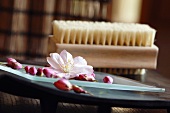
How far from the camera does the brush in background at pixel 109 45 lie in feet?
3.36

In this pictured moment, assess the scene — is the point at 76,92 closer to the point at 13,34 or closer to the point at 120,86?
the point at 120,86

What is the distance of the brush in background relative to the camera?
3.36 ft

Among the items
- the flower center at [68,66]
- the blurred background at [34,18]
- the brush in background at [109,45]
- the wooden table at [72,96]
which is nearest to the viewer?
the wooden table at [72,96]

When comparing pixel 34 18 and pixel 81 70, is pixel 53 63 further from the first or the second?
pixel 34 18

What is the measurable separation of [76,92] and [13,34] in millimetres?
1435

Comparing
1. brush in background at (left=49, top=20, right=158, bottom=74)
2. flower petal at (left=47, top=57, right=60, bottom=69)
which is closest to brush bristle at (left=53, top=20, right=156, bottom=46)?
brush in background at (left=49, top=20, right=158, bottom=74)

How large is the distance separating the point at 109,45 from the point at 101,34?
3 centimetres

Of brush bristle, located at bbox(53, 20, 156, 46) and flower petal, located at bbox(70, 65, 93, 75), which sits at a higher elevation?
brush bristle, located at bbox(53, 20, 156, 46)

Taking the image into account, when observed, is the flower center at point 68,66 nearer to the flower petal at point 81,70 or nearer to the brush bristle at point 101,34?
the flower petal at point 81,70

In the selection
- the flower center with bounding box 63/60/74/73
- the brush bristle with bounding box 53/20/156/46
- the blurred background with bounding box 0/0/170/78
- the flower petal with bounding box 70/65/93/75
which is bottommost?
the blurred background with bounding box 0/0/170/78

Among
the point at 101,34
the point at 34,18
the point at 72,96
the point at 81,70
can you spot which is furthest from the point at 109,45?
→ the point at 34,18

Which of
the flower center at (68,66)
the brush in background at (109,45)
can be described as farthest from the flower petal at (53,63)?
the brush in background at (109,45)

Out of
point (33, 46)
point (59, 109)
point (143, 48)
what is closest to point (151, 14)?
point (33, 46)

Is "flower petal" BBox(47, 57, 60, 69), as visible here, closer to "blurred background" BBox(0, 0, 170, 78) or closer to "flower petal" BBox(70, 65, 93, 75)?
"flower petal" BBox(70, 65, 93, 75)
